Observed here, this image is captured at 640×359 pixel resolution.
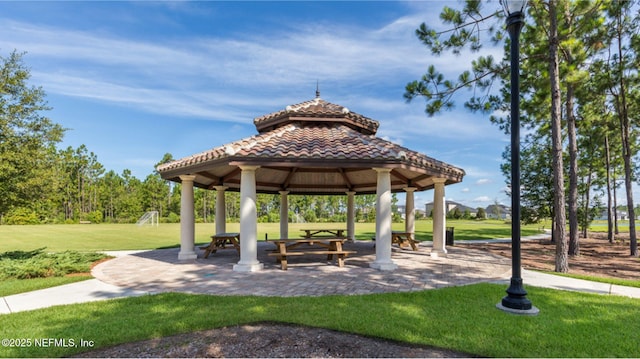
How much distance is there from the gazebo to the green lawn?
3.08m

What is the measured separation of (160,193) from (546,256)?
176ft

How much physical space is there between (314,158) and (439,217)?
5915mm

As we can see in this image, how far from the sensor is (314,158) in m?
7.80

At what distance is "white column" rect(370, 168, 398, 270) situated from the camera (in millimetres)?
8359

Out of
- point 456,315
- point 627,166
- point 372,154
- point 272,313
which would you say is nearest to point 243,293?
point 272,313

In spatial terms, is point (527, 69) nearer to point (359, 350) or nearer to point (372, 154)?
point (372, 154)

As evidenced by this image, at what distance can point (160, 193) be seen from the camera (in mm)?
51062

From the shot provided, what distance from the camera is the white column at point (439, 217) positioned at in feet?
35.7

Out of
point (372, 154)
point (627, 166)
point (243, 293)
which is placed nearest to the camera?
point (243, 293)

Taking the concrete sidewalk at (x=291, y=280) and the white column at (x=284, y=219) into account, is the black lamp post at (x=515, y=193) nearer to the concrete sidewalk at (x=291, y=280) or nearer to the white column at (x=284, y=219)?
the concrete sidewalk at (x=291, y=280)

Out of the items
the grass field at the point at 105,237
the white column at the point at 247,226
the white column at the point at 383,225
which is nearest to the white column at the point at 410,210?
the white column at the point at 383,225

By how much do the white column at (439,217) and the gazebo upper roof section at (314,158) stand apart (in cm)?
40

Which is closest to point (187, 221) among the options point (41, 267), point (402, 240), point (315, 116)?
point (41, 267)

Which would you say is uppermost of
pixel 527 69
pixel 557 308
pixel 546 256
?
pixel 527 69
